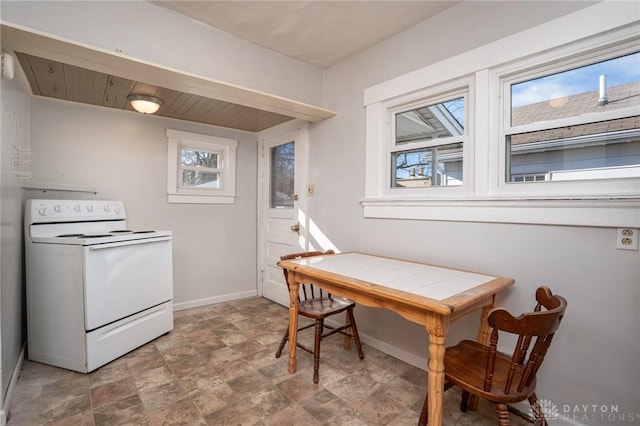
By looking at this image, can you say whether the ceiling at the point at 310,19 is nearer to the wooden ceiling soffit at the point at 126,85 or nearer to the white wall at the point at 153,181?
the wooden ceiling soffit at the point at 126,85

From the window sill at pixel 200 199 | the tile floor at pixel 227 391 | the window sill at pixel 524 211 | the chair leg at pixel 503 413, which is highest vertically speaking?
the window sill at pixel 200 199

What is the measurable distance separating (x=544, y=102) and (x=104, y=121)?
373cm

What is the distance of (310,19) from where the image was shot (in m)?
2.16

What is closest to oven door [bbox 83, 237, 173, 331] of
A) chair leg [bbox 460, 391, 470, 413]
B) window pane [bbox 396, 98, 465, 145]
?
window pane [bbox 396, 98, 465, 145]

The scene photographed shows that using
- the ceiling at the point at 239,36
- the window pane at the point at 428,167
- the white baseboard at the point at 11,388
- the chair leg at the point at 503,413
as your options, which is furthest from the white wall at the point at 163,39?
the chair leg at the point at 503,413

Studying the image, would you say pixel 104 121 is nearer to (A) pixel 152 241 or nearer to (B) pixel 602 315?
(A) pixel 152 241

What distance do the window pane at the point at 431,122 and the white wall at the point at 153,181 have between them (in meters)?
2.26

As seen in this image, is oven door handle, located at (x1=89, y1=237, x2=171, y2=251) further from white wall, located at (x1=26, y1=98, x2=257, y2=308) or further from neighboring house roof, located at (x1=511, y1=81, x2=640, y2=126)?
neighboring house roof, located at (x1=511, y1=81, x2=640, y2=126)

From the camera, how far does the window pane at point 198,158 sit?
360 cm

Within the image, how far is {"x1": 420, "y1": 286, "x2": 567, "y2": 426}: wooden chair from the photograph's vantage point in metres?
1.11

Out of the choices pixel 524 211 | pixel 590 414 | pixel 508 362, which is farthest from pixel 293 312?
pixel 590 414

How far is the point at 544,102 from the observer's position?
1.75 m

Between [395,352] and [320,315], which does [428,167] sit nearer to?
[320,315]

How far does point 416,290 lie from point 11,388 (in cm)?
252
